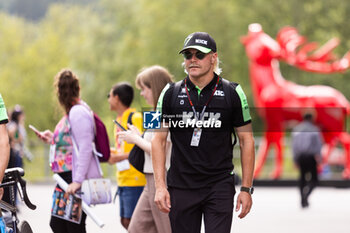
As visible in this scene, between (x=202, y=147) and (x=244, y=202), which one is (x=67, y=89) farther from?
(x=244, y=202)

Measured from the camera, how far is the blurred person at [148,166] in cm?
685

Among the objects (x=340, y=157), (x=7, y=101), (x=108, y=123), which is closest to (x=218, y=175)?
(x=340, y=157)

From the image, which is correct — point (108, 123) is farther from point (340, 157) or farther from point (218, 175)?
point (218, 175)

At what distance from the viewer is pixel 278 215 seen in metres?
14.8

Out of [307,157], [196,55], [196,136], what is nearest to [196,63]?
[196,55]

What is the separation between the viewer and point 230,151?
5.76 m

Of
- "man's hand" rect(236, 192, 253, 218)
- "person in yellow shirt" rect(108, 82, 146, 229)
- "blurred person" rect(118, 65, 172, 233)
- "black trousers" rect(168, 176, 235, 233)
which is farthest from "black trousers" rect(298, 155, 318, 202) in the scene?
"black trousers" rect(168, 176, 235, 233)

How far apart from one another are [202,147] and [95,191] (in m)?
1.82

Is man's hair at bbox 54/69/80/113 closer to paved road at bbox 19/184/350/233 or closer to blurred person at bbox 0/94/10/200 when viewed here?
blurred person at bbox 0/94/10/200

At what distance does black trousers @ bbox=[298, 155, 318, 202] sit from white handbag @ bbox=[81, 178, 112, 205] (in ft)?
32.4

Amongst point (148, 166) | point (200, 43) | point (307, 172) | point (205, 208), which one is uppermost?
point (200, 43)

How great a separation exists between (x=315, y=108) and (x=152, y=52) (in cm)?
1443

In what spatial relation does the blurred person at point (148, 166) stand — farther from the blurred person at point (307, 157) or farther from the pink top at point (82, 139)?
the blurred person at point (307, 157)

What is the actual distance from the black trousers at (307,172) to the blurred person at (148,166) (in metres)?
9.84
